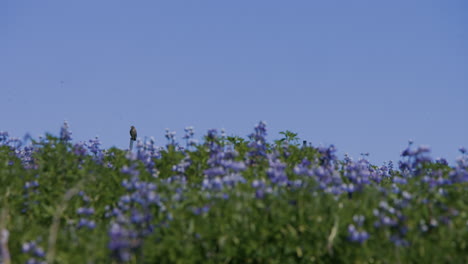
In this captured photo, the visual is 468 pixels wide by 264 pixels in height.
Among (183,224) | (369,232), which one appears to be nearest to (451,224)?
(369,232)

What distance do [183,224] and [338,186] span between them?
250cm

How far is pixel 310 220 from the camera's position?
6129 millimetres

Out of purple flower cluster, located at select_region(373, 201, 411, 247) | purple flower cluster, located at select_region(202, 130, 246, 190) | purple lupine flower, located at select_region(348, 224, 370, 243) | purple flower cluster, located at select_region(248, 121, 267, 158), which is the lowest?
purple lupine flower, located at select_region(348, 224, 370, 243)

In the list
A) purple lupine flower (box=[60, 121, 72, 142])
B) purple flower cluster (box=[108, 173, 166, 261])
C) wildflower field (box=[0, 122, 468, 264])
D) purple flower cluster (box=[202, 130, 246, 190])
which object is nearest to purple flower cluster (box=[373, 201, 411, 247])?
wildflower field (box=[0, 122, 468, 264])

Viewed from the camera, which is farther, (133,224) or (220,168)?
(220,168)

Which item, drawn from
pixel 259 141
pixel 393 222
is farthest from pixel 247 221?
pixel 259 141

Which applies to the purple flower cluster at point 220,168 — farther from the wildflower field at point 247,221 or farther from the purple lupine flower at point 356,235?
the purple lupine flower at point 356,235

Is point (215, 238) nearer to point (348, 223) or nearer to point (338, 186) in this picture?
point (348, 223)

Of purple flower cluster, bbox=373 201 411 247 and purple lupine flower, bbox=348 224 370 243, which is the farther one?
purple flower cluster, bbox=373 201 411 247

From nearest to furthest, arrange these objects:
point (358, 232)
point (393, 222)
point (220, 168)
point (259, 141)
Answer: point (358, 232), point (393, 222), point (220, 168), point (259, 141)

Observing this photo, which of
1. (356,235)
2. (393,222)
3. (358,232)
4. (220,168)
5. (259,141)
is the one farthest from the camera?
(259,141)

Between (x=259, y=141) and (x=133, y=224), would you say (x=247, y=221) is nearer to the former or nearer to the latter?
(x=133, y=224)

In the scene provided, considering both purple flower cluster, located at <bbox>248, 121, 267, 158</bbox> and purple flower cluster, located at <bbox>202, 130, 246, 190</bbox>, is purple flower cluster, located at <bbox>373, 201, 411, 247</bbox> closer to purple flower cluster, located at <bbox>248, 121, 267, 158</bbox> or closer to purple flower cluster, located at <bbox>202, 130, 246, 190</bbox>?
purple flower cluster, located at <bbox>202, 130, 246, 190</bbox>

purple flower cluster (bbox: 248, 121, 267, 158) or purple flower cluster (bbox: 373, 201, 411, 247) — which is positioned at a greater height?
purple flower cluster (bbox: 248, 121, 267, 158)
